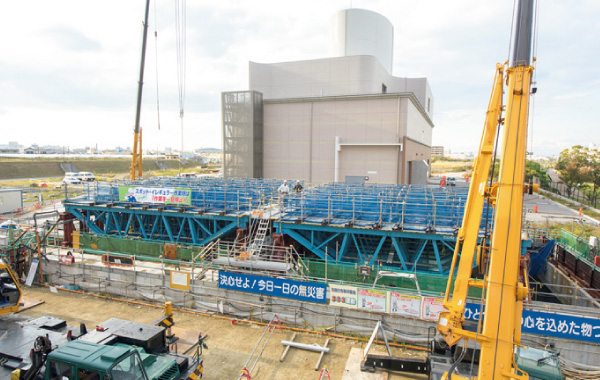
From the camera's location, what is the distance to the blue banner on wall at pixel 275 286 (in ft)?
41.1

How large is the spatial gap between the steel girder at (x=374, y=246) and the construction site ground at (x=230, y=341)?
5965mm

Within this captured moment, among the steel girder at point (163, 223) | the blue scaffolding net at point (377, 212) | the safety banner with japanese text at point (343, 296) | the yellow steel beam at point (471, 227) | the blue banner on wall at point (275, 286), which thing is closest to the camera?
the yellow steel beam at point (471, 227)

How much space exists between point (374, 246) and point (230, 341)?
11615 millimetres

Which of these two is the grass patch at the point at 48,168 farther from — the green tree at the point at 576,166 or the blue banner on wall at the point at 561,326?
the green tree at the point at 576,166

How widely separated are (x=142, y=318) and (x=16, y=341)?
5147 millimetres

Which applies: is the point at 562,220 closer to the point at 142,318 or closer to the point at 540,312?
the point at 540,312

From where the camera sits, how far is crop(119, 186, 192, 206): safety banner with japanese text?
Answer: 2177cm

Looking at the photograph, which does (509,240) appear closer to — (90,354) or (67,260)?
(90,354)

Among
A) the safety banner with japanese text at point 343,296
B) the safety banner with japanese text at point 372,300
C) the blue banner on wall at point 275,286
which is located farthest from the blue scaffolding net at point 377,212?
the blue banner on wall at point 275,286

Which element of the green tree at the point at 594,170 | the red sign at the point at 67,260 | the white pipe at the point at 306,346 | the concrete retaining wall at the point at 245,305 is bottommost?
the white pipe at the point at 306,346

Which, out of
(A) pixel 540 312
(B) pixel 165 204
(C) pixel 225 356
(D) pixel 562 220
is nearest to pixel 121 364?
(C) pixel 225 356

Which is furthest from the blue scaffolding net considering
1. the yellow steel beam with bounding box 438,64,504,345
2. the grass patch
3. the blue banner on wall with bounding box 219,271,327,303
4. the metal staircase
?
the grass patch

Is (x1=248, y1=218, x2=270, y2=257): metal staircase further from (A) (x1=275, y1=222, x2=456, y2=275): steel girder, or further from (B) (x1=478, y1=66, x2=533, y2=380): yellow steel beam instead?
(B) (x1=478, y1=66, x2=533, y2=380): yellow steel beam

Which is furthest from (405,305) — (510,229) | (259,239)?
(259,239)
